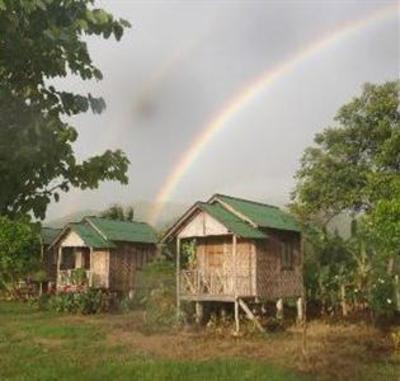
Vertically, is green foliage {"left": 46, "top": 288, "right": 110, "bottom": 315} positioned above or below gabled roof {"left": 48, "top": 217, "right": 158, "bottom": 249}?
below

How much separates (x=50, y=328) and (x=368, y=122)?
22.4m

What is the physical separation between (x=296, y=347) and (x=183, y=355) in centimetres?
406

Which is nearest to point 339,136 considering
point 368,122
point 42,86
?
point 368,122

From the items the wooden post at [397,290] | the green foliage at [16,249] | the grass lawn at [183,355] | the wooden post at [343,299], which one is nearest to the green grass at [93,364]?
the grass lawn at [183,355]

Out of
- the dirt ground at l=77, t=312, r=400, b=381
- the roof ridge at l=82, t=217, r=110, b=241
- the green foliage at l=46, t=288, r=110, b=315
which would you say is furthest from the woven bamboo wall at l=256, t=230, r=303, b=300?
the roof ridge at l=82, t=217, r=110, b=241

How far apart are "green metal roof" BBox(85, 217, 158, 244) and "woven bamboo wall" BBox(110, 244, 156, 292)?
1.79 feet

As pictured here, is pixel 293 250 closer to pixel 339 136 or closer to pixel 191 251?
pixel 191 251

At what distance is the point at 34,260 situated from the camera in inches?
1671

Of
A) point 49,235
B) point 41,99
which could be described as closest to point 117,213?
point 49,235

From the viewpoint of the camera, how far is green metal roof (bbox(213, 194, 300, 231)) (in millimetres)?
27453

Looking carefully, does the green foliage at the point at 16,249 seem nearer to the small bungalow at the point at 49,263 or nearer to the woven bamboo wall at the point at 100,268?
the small bungalow at the point at 49,263

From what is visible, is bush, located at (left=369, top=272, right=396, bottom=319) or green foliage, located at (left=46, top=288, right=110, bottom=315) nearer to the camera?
bush, located at (left=369, top=272, right=396, bottom=319)

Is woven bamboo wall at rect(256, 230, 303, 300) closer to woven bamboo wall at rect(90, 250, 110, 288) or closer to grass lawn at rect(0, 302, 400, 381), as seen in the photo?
grass lawn at rect(0, 302, 400, 381)

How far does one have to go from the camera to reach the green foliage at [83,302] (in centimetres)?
3462
